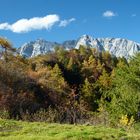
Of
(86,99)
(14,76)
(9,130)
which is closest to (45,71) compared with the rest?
(86,99)

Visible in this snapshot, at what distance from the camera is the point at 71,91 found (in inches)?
3046

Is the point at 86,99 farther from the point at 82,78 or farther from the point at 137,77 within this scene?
the point at 137,77

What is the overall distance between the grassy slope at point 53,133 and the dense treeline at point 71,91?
136 inches

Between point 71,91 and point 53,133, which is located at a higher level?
point 71,91

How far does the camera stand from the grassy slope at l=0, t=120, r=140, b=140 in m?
13.7

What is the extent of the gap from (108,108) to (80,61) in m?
74.0

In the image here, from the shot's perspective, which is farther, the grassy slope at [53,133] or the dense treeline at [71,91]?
the dense treeline at [71,91]

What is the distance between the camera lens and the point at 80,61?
363ft

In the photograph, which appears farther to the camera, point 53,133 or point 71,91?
point 71,91

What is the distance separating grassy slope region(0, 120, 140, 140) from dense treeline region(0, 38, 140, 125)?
347 centimetres

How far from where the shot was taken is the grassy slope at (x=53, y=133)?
1366cm

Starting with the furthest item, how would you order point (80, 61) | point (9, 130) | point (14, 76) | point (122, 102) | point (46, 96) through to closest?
point (80, 61), point (46, 96), point (14, 76), point (122, 102), point (9, 130)

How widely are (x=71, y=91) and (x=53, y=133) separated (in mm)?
62762

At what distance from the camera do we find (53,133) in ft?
48.0
